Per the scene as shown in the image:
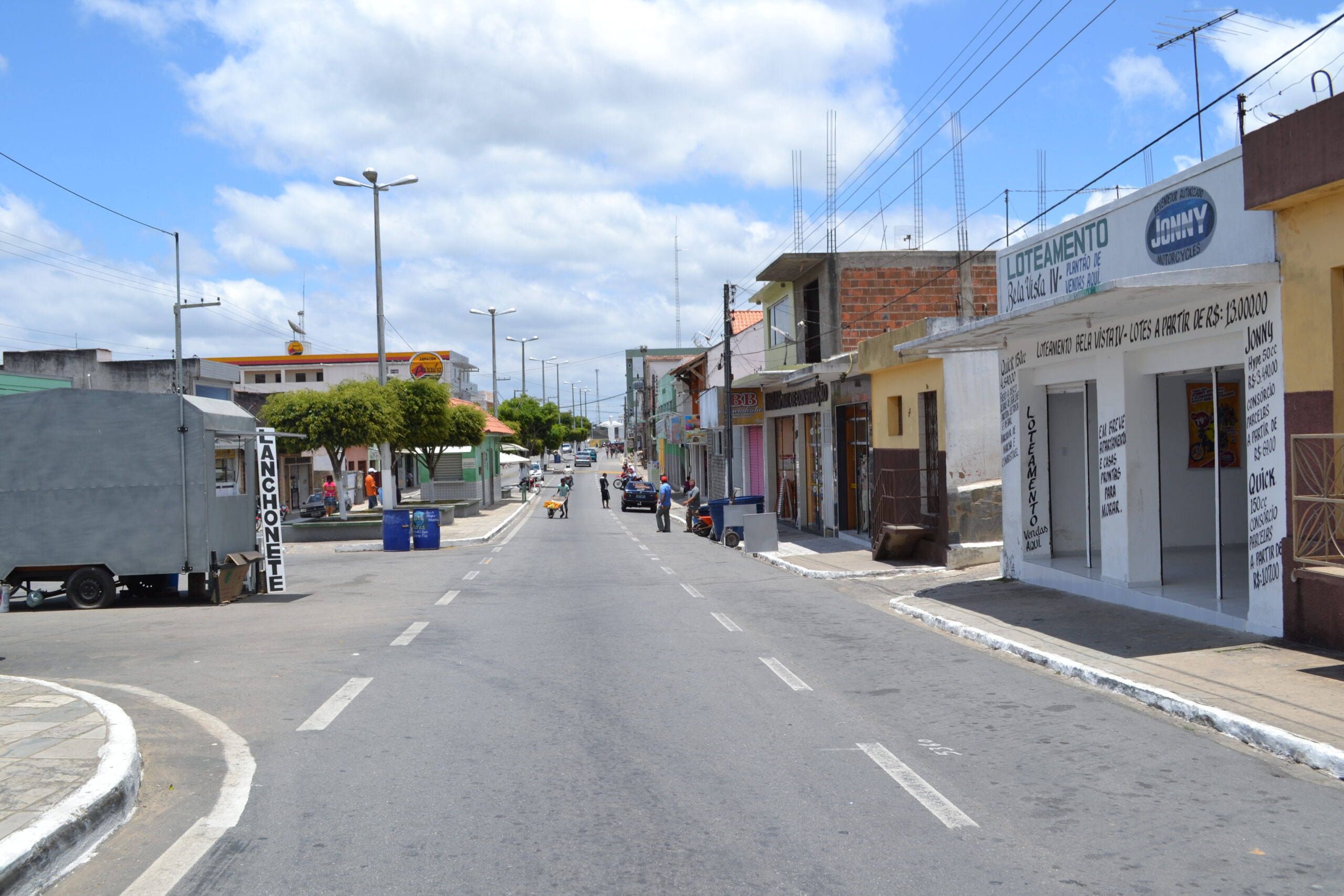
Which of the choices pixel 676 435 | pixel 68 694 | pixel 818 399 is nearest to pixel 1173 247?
pixel 68 694

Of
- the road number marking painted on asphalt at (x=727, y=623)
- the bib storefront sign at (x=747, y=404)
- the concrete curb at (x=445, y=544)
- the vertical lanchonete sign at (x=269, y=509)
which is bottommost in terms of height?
the concrete curb at (x=445, y=544)

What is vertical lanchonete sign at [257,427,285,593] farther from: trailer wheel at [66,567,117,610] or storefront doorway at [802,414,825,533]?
storefront doorway at [802,414,825,533]

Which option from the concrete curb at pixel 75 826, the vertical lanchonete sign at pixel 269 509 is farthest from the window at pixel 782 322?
the concrete curb at pixel 75 826

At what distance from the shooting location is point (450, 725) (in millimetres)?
7645

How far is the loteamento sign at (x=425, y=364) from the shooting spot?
49.8 meters

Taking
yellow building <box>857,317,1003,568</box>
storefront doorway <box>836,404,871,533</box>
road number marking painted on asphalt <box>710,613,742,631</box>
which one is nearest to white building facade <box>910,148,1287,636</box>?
yellow building <box>857,317,1003,568</box>

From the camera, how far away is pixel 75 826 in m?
5.19

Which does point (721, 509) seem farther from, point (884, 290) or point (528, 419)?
point (528, 419)

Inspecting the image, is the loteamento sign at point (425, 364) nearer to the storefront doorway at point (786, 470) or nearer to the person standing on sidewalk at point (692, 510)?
the person standing on sidewalk at point (692, 510)

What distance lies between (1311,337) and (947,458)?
970 cm

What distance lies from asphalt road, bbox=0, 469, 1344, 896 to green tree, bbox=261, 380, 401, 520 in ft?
68.9

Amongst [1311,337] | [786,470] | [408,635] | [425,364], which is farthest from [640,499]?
[1311,337]

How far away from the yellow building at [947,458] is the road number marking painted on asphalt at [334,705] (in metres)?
11.2

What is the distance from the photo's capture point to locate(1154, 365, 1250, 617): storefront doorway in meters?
14.8
